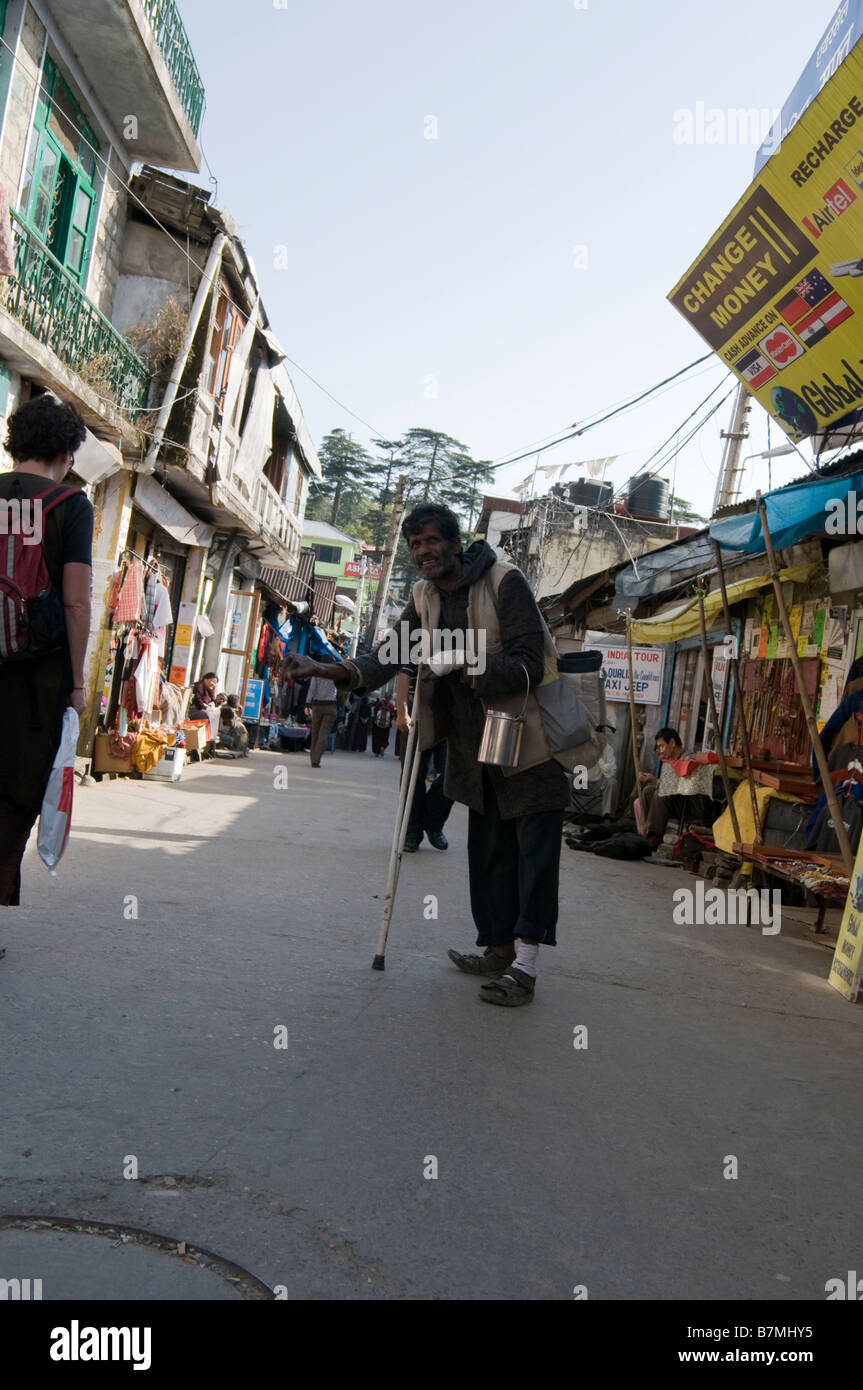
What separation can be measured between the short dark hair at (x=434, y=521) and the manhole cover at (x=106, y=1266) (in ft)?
10.5

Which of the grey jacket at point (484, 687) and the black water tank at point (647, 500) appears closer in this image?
the grey jacket at point (484, 687)

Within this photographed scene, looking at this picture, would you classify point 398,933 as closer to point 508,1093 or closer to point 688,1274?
point 508,1093

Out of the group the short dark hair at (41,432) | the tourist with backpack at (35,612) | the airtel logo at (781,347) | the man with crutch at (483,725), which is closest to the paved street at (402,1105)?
the man with crutch at (483,725)

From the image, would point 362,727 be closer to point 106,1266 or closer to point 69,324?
point 69,324

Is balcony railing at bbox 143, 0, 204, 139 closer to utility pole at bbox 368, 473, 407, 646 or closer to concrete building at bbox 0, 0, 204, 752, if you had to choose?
concrete building at bbox 0, 0, 204, 752

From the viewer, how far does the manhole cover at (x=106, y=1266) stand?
2189 millimetres

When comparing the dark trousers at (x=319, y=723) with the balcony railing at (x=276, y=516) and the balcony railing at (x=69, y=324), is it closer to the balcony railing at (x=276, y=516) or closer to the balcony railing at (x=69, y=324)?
the balcony railing at (x=276, y=516)

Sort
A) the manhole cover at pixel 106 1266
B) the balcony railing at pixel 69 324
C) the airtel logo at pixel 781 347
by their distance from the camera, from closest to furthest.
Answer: the manhole cover at pixel 106 1266
the airtel logo at pixel 781 347
the balcony railing at pixel 69 324

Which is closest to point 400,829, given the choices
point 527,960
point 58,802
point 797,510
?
point 527,960

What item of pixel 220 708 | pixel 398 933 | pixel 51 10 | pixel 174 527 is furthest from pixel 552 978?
pixel 220 708

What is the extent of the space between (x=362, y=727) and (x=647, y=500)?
1222 cm

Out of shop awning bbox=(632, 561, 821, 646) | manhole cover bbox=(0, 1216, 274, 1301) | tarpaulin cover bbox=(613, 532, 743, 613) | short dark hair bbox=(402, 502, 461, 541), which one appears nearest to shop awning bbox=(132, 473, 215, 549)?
tarpaulin cover bbox=(613, 532, 743, 613)

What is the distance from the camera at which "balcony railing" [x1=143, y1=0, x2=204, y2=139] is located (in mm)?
12984
